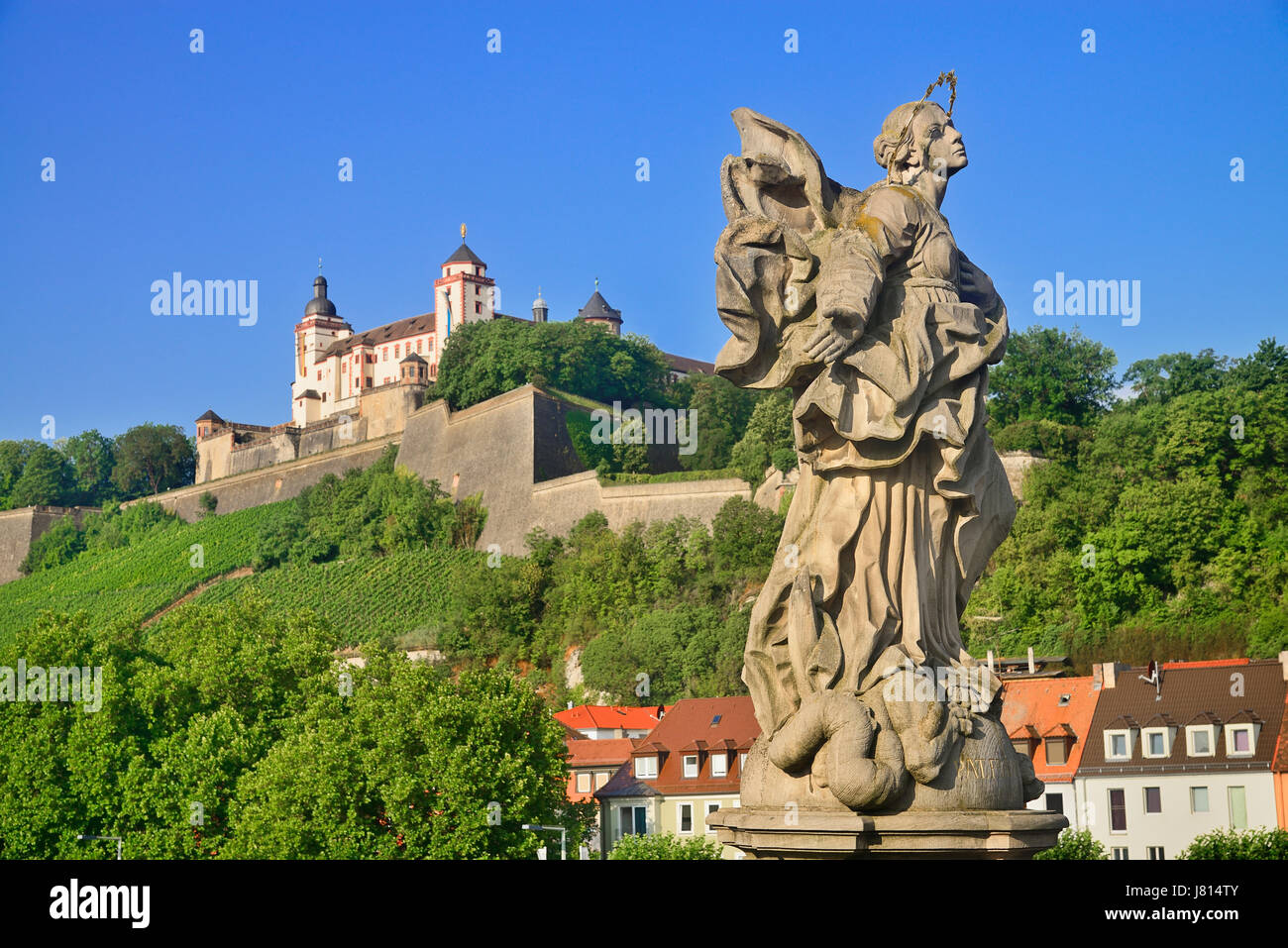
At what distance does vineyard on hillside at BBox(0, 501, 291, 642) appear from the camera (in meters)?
98.1

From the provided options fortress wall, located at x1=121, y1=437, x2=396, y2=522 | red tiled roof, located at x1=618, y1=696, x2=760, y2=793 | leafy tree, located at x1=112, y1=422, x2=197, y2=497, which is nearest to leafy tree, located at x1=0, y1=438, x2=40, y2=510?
leafy tree, located at x1=112, y1=422, x2=197, y2=497

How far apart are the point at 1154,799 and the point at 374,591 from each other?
5506 cm

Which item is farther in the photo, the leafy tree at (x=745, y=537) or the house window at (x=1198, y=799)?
the leafy tree at (x=745, y=537)

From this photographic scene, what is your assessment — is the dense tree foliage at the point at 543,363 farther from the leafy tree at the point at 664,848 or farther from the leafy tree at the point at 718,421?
the leafy tree at the point at 664,848

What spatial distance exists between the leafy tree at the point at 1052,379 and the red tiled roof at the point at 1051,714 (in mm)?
29776

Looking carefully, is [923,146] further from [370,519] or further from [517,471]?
[370,519]

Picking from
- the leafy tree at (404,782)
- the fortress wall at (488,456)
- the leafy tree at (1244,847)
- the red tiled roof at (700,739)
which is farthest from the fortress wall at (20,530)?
the leafy tree at (1244,847)

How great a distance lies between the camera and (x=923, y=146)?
880 centimetres

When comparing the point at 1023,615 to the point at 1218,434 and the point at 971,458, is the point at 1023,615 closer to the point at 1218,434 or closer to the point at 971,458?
the point at 1218,434

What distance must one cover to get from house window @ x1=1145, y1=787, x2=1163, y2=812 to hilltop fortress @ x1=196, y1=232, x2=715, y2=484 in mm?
77503

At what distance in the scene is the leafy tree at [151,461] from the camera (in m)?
130

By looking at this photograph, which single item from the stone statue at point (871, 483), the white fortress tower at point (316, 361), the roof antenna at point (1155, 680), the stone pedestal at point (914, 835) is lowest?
the roof antenna at point (1155, 680)

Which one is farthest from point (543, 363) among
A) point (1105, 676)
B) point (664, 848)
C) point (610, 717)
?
point (664, 848)

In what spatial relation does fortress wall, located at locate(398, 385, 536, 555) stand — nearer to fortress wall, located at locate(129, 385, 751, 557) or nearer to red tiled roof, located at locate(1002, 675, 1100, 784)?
fortress wall, located at locate(129, 385, 751, 557)
